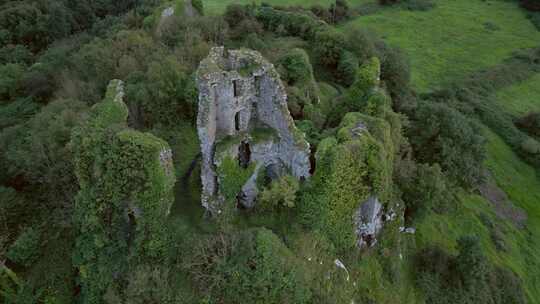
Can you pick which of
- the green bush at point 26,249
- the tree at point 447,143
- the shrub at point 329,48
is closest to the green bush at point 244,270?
the green bush at point 26,249

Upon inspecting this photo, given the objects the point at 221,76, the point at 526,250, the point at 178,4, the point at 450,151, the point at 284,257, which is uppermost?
the point at 221,76

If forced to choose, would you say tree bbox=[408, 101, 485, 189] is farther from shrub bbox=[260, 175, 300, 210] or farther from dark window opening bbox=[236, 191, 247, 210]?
dark window opening bbox=[236, 191, 247, 210]

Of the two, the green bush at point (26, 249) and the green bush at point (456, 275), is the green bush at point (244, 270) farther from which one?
the green bush at point (26, 249)

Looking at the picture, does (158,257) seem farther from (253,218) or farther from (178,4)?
(178,4)

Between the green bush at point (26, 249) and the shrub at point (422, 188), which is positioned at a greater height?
the shrub at point (422, 188)

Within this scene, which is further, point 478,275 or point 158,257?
point 478,275

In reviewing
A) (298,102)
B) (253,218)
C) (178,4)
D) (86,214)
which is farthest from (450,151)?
(178,4)

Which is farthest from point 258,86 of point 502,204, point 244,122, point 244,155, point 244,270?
point 502,204
